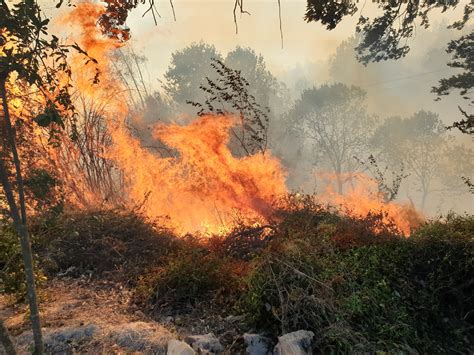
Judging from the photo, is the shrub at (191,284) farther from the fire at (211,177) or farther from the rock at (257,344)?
the fire at (211,177)

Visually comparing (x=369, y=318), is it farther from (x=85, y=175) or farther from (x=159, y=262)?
(x=85, y=175)

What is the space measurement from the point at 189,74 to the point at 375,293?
1869 inches

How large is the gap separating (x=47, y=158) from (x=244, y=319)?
9.57 m

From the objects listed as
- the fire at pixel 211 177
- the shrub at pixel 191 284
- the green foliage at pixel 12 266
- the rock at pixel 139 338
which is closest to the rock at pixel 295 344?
the rock at pixel 139 338

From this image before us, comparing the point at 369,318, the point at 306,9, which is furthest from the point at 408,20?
the point at 369,318

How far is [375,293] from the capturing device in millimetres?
5227

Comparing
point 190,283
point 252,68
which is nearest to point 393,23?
point 190,283

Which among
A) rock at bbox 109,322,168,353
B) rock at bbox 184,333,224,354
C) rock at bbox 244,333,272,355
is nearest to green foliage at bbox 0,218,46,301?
rock at bbox 109,322,168,353

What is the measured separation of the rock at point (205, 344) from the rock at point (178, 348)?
0.68 feet

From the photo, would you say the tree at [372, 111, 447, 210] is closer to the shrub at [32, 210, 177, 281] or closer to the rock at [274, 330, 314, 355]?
the shrub at [32, 210, 177, 281]

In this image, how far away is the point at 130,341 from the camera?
4707 millimetres

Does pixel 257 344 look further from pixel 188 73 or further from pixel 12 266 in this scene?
pixel 188 73

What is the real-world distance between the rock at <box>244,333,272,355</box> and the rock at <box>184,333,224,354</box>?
34 centimetres

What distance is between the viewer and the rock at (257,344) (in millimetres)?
4656
